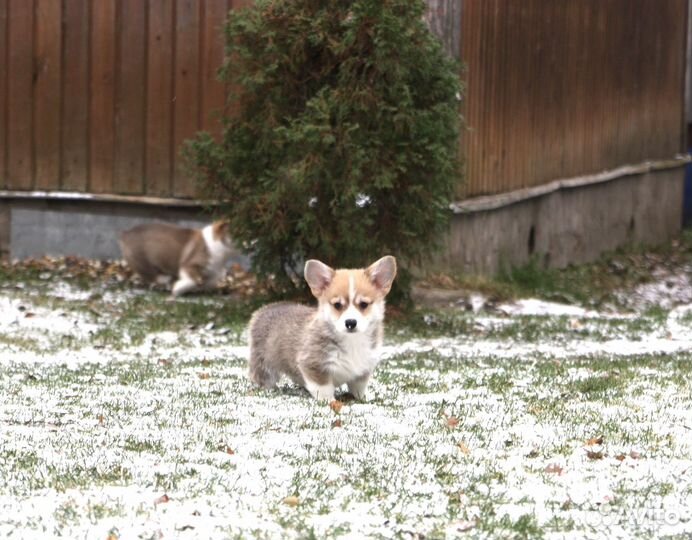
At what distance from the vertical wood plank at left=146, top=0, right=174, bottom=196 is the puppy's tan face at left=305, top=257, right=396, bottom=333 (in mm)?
8425

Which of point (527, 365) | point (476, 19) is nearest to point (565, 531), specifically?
point (527, 365)

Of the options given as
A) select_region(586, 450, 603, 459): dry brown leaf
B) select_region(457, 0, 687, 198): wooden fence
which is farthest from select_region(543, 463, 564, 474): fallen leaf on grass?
select_region(457, 0, 687, 198): wooden fence

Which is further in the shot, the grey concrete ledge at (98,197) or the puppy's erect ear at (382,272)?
the grey concrete ledge at (98,197)

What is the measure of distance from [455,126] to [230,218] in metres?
2.36

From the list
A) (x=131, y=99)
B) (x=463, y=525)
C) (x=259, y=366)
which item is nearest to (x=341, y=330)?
(x=259, y=366)

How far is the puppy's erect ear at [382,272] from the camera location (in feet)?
29.6

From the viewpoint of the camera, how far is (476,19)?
16.9 meters

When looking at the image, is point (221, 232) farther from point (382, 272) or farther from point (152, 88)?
point (382, 272)

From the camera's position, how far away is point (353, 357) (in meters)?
9.04

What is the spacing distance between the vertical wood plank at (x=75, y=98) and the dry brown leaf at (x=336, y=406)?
936 centimetres

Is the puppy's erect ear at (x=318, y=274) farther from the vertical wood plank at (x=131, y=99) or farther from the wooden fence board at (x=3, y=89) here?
the wooden fence board at (x=3, y=89)

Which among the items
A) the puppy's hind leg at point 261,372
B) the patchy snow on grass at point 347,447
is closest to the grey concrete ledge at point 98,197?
the patchy snow on grass at point 347,447

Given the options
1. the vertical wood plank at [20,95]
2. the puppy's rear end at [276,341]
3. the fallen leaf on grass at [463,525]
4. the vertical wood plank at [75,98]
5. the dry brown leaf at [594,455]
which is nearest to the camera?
the fallen leaf on grass at [463,525]

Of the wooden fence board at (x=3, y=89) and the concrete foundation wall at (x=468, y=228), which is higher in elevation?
the wooden fence board at (x=3, y=89)
